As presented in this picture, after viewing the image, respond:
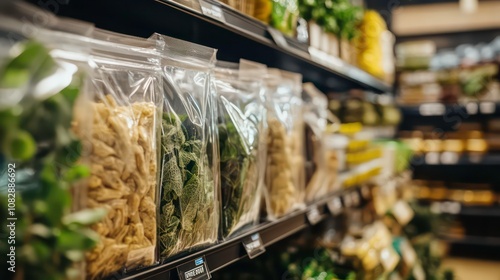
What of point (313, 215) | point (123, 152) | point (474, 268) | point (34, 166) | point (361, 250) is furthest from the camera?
point (474, 268)

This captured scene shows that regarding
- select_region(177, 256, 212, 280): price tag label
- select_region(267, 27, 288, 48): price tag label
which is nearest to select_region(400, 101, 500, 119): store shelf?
select_region(267, 27, 288, 48): price tag label

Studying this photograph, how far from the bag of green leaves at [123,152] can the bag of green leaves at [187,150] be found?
0.04 m

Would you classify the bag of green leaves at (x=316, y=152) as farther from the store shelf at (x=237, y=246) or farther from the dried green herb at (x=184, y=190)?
the dried green herb at (x=184, y=190)

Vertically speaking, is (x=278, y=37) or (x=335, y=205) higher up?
(x=278, y=37)

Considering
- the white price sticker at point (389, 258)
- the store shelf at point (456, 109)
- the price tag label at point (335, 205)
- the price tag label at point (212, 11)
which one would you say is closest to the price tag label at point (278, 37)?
the price tag label at point (212, 11)

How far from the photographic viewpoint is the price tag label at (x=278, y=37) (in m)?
1.30

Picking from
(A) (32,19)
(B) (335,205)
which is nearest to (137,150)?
(A) (32,19)

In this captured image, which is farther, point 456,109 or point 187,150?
point 456,109

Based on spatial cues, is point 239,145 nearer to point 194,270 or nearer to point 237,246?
point 237,246

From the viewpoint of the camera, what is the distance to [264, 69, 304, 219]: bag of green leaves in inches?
52.1

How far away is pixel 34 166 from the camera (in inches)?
20.6

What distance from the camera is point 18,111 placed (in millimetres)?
494

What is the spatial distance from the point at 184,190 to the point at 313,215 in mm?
686

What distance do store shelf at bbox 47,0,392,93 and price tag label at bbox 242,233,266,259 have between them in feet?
1.54
